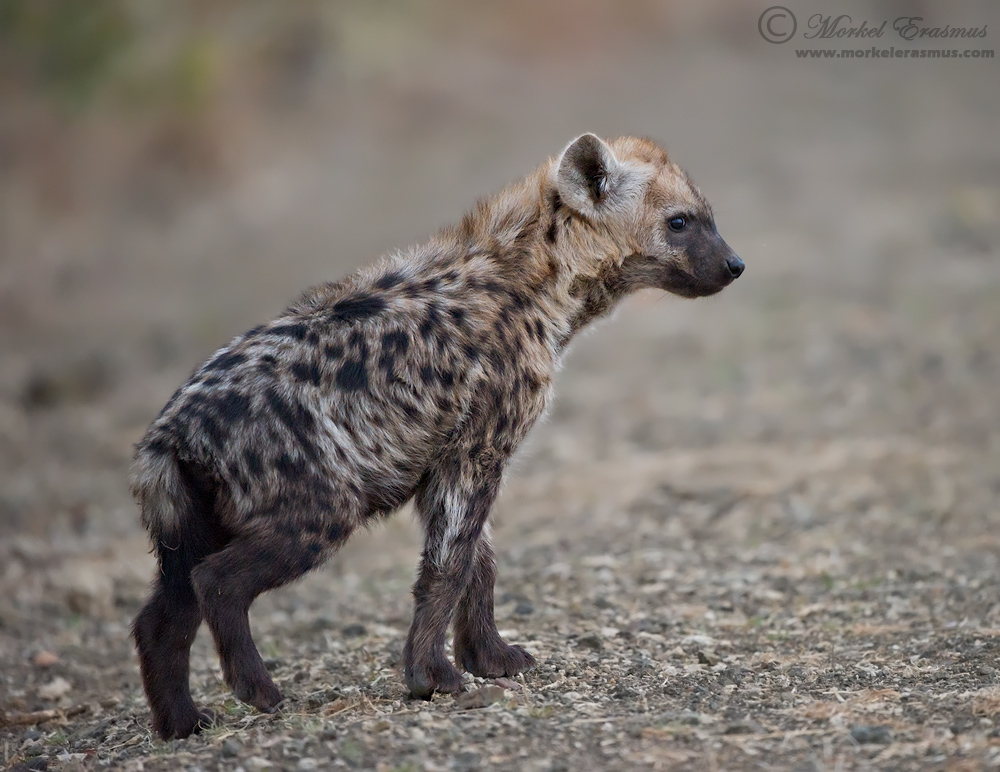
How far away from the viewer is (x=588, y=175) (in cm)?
567

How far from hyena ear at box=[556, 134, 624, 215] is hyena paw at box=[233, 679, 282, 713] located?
2.52 meters

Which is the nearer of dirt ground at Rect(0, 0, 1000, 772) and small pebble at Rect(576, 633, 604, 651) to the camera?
dirt ground at Rect(0, 0, 1000, 772)

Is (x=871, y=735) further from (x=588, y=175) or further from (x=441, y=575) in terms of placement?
(x=588, y=175)

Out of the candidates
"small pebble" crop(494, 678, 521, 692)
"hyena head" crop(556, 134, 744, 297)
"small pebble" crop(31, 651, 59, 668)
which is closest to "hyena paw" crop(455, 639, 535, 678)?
"small pebble" crop(494, 678, 521, 692)

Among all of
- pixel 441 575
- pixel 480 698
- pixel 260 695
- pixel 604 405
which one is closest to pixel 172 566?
pixel 260 695

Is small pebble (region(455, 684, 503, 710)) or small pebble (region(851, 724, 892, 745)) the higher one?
small pebble (region(455, 684, 503, 710))

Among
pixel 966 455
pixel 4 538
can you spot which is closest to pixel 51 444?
pixel 4 538

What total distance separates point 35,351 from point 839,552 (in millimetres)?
9719

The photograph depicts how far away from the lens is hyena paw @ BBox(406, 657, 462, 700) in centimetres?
498

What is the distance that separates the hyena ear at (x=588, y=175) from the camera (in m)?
5.55

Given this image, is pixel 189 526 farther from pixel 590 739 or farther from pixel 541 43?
pixel 541 43

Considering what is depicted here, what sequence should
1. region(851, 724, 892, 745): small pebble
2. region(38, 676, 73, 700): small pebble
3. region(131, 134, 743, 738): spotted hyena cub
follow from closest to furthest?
region(851, 724, 892, 745): small pebble → region(131, 134, 743, 738): spotted hyena cub → region(38, 676, 73, 700): small pebble

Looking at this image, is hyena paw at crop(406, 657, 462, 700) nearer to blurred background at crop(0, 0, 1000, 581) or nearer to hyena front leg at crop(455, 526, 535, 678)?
hyena front leg at crop(455, 526, 535, 678)

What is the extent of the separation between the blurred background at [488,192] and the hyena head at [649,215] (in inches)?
146
